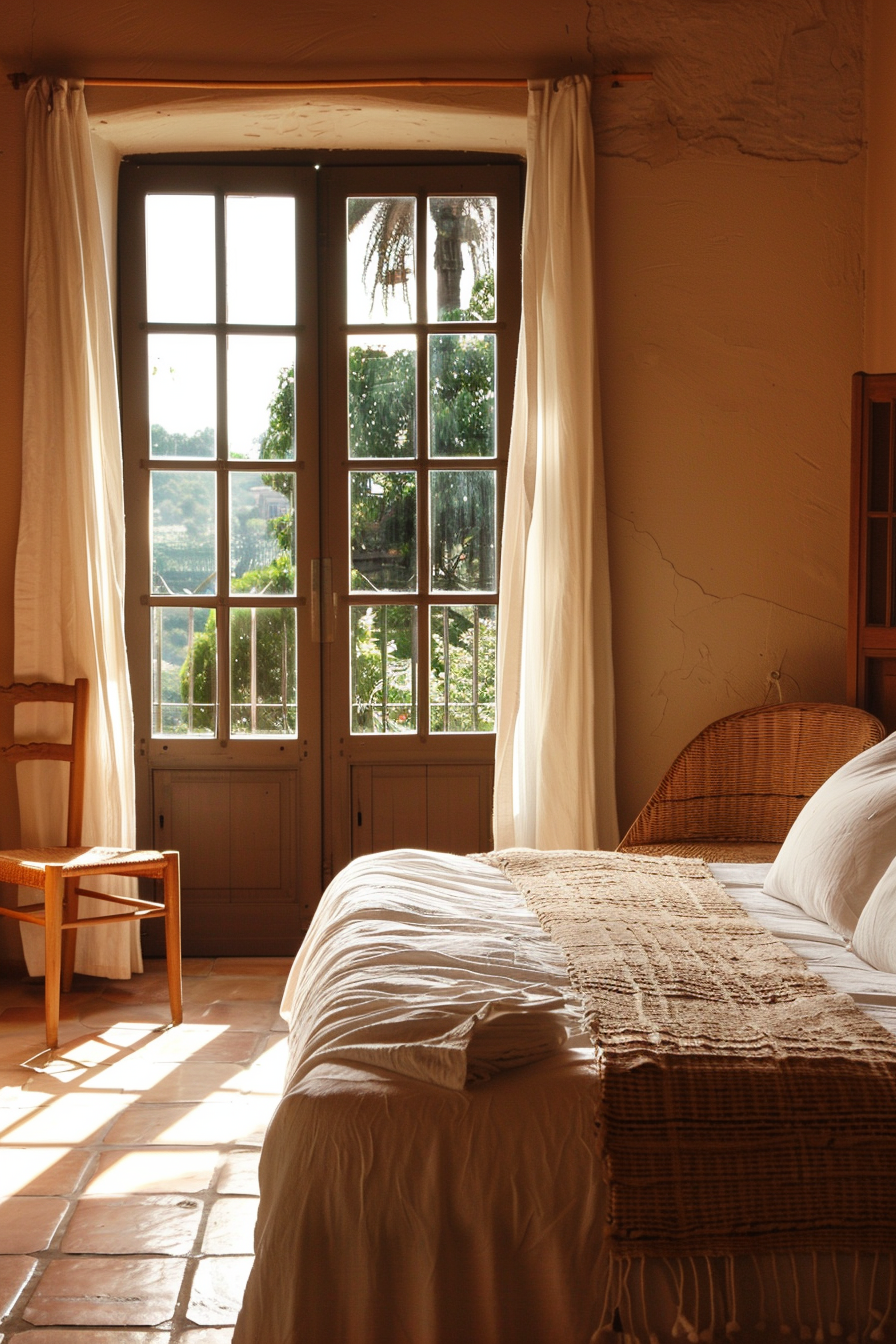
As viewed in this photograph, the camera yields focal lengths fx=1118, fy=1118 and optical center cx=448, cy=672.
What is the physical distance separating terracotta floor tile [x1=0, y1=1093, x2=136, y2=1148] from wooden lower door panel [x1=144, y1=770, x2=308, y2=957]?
120cm

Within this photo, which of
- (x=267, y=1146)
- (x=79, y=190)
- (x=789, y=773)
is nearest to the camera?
(x=267, y=1146)

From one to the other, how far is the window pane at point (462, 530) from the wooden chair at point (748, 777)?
3.40ft

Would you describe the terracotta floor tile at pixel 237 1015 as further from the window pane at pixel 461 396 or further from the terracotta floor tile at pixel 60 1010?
the window pane at pixel 461 396

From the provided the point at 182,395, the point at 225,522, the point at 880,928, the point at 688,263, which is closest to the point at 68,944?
the point at 225,522

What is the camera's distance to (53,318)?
11.6ft

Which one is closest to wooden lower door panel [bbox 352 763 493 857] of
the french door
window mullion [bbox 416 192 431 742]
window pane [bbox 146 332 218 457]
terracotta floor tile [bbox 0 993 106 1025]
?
the french door

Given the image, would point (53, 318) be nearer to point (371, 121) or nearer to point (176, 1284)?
point (371, 121)

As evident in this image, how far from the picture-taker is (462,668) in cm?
389

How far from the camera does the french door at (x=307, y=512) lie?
381cm

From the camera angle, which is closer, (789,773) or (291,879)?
(789,773)

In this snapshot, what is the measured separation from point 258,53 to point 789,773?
276cm

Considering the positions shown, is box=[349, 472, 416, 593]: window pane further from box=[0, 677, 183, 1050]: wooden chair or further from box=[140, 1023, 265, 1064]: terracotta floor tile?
box=[140, 1023, 265, 1064]: terracotta floor tile

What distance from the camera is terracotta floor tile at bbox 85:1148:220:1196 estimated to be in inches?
87.2

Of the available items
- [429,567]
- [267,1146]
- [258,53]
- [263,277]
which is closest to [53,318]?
[263,277]
